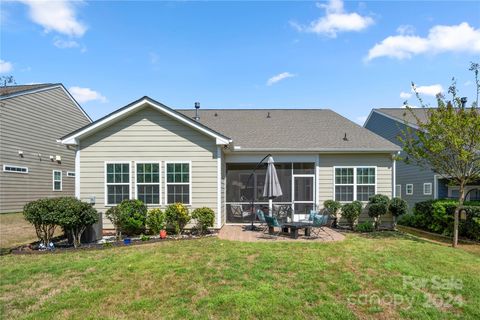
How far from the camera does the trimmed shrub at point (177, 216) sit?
1090 centimetres

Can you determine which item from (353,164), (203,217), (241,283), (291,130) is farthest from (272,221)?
(291,130)

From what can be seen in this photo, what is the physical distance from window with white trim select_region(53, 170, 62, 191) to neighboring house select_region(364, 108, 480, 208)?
19.9m

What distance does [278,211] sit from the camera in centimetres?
1339

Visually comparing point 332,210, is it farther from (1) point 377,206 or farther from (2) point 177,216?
(2) point 177,216

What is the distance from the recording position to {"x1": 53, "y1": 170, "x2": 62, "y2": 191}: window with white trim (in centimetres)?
2055

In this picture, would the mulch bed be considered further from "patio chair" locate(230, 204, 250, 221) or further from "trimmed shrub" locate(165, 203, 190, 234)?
"patio chair" locate(230, 204, 250, 221)

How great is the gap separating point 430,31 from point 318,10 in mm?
4005

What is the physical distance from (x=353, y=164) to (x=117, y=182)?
911cm

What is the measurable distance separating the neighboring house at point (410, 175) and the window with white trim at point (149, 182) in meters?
11.9

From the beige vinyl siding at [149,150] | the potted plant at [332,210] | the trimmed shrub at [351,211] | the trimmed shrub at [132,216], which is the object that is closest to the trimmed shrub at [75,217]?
the trimmed shrub at [132,216]

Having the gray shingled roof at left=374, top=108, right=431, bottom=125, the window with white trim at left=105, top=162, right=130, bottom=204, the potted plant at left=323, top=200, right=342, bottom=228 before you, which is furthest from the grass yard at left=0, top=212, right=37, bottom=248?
the gray shingled roof at left=374, top=108, right=431, bottom=125

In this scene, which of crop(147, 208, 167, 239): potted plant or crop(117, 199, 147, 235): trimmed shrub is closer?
crop(117, 199, 147, 235): trimmed shrub

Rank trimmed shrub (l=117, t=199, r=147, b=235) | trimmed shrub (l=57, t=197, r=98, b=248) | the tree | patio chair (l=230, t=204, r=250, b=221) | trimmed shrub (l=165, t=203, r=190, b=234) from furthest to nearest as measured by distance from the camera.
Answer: patio chair (l=230, t=204, r=250, b=221), trimmed shrub (l=165, t=203, r=190, b=234), trimmed shrub (l=117, t=199, r=147, b=235), the tree, trimmed shrub (l=57, t=197, r=98, b=248)

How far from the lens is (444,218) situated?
11.8 m
